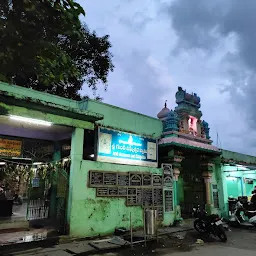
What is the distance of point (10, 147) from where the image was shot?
399 inches

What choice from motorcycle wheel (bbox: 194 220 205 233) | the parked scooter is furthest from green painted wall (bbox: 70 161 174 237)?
the parked scooter

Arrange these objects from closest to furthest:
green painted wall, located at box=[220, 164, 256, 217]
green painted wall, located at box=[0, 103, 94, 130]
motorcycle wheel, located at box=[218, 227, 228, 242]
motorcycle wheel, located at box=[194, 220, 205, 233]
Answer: green painted wall, located at box=[0, 103, 94, 130], motorcycle wheel, located at box=[218, 227, 228, 242], motorcycle wheel, located at box=[194, 220, 205, 233], green painted wall, located at box=[220, 164, 256, 217]

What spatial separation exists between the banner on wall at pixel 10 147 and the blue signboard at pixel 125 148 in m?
3.60

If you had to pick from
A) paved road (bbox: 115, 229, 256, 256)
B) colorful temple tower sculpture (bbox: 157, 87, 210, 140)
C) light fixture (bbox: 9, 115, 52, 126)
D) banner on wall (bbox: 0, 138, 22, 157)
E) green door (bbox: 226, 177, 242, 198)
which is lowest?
Answer: paved road (bbox: 115, 229, 256, 256)

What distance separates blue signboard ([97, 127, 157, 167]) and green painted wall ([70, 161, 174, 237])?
1.23ft

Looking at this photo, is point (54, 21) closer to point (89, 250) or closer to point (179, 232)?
point (89, 250)

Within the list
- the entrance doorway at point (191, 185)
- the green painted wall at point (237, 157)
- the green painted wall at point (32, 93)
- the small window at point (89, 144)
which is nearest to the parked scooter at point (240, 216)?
the entrance doorway at point (191, 185)

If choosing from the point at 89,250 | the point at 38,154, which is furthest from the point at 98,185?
Result: the point at 38,154

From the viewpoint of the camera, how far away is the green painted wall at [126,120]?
10.5 meters

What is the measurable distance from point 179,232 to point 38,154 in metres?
7.12

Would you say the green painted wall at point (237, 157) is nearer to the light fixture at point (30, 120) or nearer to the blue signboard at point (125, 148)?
the blue signboard at point (125, 148)

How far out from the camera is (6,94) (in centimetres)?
716

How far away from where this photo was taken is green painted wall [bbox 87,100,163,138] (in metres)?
10.5

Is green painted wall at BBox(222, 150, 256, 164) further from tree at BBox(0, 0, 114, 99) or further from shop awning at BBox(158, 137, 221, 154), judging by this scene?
tree at BBox(0, 0, 114, 99)
